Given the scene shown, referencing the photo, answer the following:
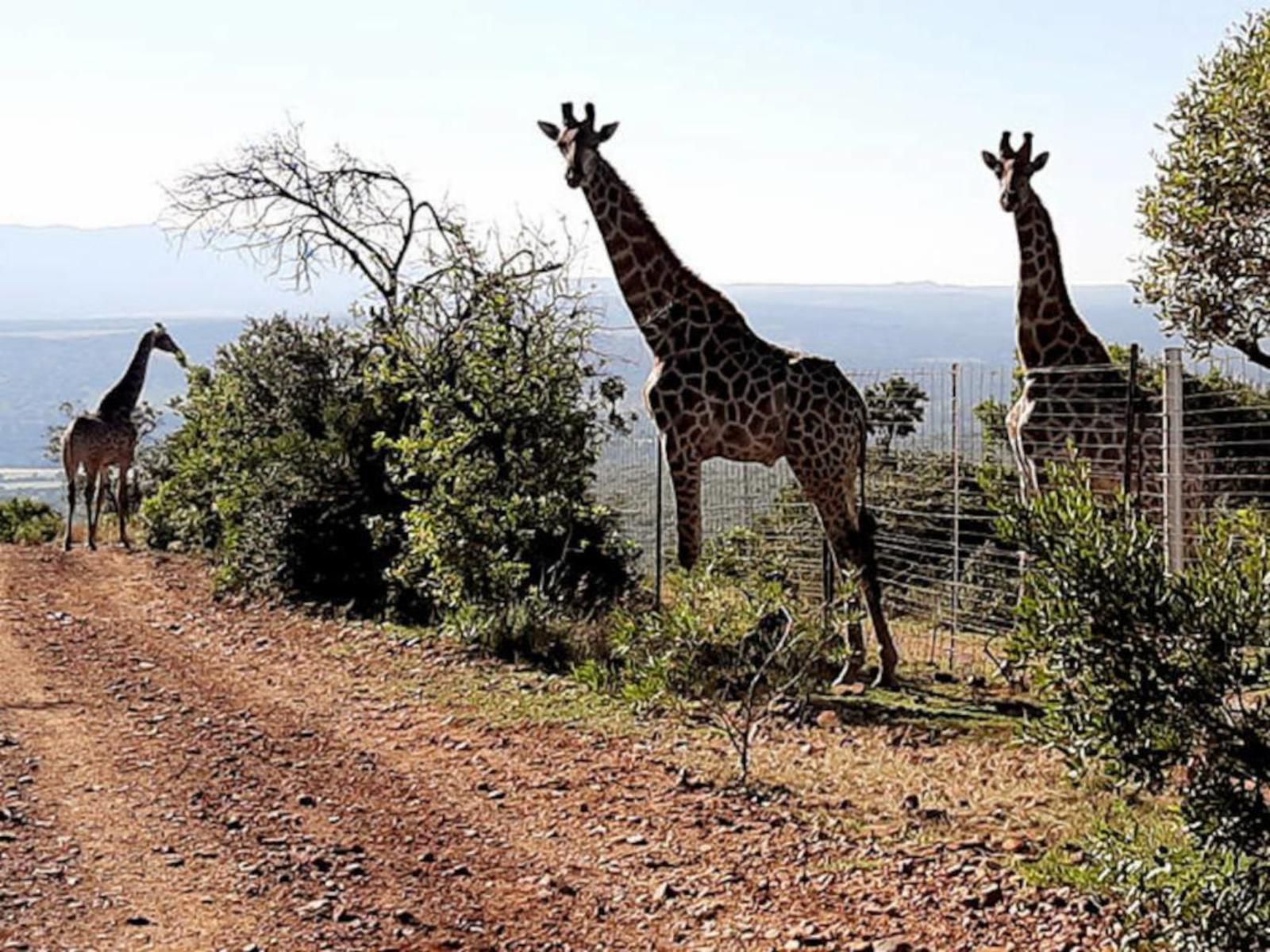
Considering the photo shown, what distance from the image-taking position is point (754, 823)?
7398mm

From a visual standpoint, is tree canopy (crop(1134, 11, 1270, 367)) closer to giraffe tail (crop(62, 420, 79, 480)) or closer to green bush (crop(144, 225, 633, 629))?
green bush (crop(144, 225, 633, 629))

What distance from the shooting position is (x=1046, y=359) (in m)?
11.9

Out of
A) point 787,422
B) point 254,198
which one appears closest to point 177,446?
point 254,198

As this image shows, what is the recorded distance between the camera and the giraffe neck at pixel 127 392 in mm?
20359

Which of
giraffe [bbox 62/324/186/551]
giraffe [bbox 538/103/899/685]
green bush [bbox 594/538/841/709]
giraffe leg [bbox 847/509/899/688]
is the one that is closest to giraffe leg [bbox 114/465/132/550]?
giraffe [bbox 62/324/186/551]

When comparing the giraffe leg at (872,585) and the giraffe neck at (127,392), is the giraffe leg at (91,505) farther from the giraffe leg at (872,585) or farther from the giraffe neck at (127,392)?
the giraffe leg at (872,585)

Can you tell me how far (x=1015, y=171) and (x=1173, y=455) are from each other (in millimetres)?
3221

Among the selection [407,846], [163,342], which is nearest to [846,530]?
[407,846]

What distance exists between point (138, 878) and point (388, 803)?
4.86 feet

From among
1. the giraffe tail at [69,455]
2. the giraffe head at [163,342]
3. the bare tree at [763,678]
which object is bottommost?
the bare tree at [763,678]

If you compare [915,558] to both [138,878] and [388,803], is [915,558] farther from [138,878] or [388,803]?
[138,878]

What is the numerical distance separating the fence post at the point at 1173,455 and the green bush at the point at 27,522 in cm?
1560

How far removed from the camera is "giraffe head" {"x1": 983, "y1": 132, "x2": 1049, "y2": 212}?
11672 millimetres

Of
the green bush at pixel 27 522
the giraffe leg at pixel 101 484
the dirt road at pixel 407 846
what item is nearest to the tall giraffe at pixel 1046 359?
the dirt road at pixel 407 846
